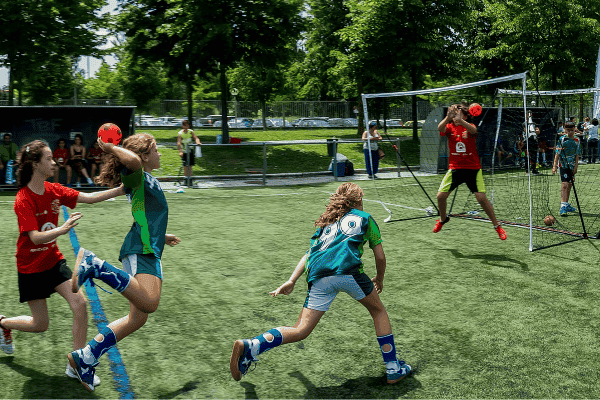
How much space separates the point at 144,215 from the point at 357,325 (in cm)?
242

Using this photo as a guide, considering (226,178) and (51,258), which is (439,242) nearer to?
(51,258)

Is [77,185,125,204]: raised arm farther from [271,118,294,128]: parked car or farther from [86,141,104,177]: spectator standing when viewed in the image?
[271,118,294,128]: parked car

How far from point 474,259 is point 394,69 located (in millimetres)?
20174

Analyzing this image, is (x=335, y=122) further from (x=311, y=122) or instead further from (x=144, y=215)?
(x=144, y=215)

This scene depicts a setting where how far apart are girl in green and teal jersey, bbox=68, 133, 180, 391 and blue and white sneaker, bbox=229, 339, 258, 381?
624 millimetres

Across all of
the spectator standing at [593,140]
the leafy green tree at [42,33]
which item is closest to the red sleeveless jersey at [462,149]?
the leafy green tree at [42,33]

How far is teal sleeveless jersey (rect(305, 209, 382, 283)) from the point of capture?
4.03 meters

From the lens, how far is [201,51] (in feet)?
70.8

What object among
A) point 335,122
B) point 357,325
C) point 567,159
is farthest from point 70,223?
point 335,122

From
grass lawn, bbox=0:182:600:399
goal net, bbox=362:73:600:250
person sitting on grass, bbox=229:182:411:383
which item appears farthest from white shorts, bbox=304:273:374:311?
goal net, bbox=362:73:600:250

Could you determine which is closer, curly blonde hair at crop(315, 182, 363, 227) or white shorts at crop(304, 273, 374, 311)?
white shorts at crop(304, 273, 374, 311)

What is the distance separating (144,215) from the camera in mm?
4035

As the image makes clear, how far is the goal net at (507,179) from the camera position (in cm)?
1027

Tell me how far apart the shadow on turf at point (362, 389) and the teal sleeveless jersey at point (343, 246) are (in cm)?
79
